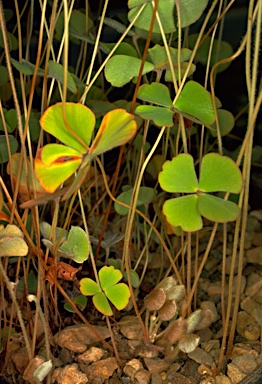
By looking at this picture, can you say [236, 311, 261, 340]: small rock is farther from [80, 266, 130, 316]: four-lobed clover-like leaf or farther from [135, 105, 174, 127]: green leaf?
[135, 105, 174, 127]: green leaf

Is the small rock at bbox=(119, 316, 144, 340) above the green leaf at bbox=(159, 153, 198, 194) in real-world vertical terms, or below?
below

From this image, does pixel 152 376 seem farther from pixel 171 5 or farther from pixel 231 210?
pixel 171 5

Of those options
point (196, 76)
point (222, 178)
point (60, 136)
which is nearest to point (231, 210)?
point (222, 178)

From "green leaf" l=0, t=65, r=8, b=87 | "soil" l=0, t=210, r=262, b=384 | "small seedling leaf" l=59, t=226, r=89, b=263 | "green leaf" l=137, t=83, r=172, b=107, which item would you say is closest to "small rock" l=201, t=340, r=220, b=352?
"soil" l=0, t=210, r=262, b=384

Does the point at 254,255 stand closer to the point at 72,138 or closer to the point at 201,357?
the point at 201,357

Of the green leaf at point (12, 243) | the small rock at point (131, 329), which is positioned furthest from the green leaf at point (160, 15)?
the small rock at point (131, 329)

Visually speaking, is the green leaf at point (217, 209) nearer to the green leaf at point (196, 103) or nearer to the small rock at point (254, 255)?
the green leaf at point (196, 103)
